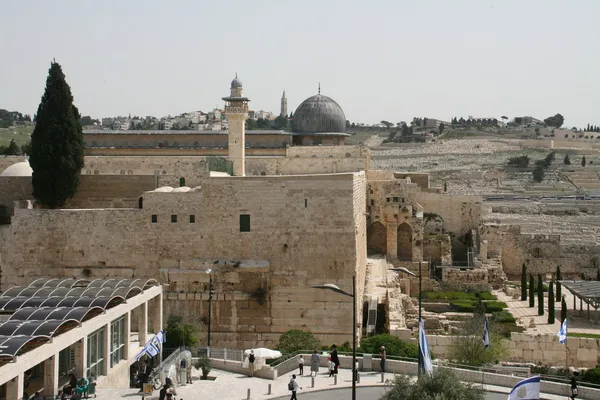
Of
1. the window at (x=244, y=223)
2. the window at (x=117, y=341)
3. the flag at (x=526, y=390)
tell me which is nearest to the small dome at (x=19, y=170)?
the window at (x=244, y=223)

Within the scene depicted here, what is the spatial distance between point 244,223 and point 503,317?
31.3ft

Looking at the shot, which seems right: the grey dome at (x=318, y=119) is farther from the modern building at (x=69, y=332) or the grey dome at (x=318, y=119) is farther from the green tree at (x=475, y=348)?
the modern building at (x=69, y=332)

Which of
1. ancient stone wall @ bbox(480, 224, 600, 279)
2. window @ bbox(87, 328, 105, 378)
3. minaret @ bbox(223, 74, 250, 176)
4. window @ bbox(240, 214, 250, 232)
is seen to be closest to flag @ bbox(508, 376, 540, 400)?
window @ bbox(87, 328, 105, 378)

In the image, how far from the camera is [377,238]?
36.6 m

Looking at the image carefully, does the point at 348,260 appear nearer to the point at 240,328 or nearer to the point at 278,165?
the point at 240,328

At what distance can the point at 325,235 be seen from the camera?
22.2 m

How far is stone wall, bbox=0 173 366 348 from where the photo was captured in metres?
22.2

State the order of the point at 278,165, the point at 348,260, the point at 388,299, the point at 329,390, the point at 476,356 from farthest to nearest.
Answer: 1. the point at 278,165
2. the point at 388,299
3. the point at 348,260
4. the point at 476,356
5. the point at 329,390

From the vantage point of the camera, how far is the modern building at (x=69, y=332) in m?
13.9

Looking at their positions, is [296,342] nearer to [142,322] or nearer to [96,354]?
[142,322]

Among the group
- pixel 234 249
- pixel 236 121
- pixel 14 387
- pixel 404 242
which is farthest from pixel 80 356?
pixel 404 242

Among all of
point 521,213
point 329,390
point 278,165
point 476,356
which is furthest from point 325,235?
point 521,213

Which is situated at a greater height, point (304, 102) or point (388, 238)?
point (304, 102)

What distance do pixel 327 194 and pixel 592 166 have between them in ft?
207
